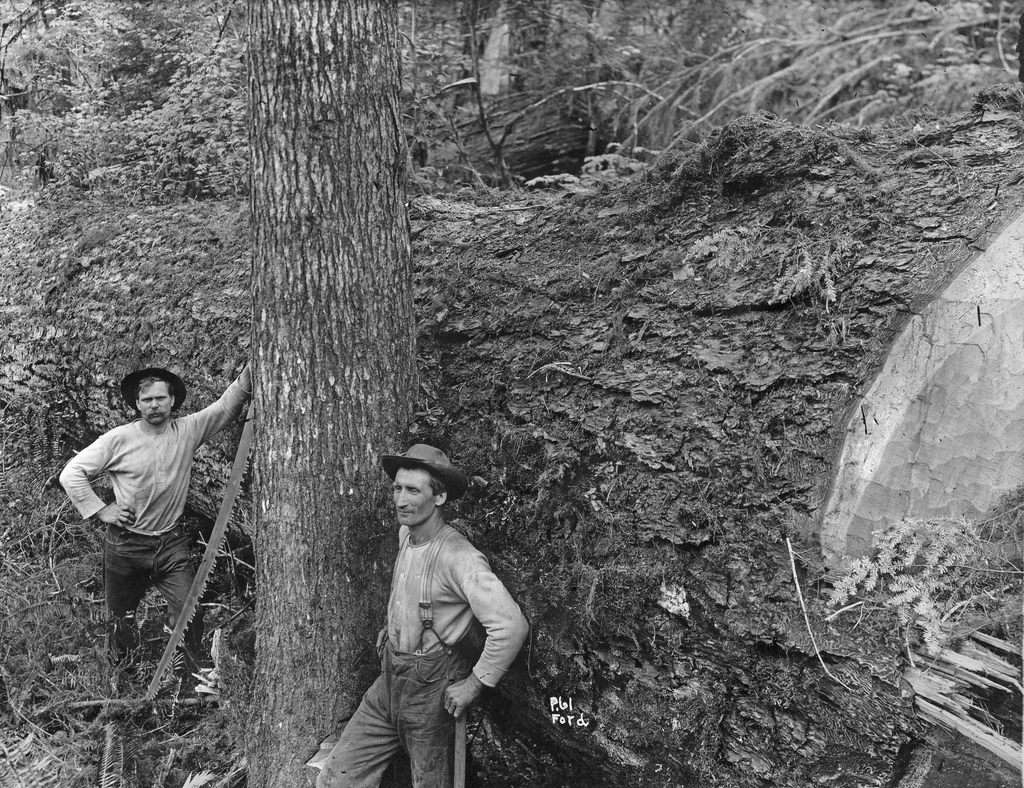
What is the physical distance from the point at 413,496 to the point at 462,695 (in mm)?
830

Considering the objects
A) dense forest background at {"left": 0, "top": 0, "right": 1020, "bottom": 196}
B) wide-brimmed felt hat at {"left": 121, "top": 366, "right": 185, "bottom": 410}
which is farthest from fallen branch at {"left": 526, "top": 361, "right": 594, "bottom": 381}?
dense forest background at {"left": 0, "top": 0, "right": 1020, "bottom": 196}

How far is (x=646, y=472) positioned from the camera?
3357mm

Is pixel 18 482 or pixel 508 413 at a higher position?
pixel 508 413

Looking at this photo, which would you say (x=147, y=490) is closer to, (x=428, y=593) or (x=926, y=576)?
(x=428, y=593)

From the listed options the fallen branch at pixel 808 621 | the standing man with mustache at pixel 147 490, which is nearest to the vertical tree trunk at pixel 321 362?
the standing man with mustache at pixel 147 490

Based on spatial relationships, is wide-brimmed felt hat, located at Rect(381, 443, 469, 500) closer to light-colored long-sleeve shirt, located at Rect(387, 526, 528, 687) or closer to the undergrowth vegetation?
light-colored long-sleeve shirt, located at Rect(387, 526, 528, 687)

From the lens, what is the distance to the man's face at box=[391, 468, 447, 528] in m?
3.50

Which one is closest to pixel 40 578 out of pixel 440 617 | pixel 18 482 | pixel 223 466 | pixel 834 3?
pixel 18 482

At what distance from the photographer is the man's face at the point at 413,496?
3500mm

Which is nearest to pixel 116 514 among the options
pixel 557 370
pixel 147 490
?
pixel 147 490

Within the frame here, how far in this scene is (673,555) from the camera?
3.21m

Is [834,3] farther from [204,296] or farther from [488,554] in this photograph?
[488,554]

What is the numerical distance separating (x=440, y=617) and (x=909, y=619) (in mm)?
1793

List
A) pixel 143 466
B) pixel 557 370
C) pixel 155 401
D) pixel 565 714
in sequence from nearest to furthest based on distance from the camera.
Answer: pixel 565 714 → pixel 557 370 → pixel 155 401 → pixel 143 466
